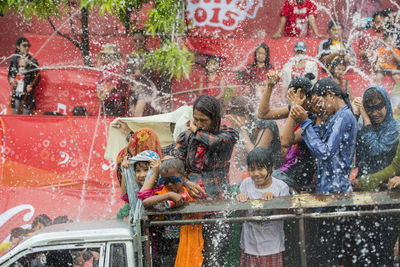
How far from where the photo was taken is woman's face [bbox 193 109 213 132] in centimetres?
437

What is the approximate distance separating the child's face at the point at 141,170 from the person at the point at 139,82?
4118 millimetres

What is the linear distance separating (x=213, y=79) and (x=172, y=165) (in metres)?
5.20

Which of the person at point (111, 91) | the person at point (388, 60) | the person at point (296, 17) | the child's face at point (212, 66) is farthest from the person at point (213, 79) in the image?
the person at point (388, 60)

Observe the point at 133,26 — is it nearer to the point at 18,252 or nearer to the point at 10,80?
the point at 10,80

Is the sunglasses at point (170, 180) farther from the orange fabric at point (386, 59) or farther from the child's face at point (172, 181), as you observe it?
the orange fabric at point (386, 59)

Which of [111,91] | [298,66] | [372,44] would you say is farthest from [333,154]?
[372,44]

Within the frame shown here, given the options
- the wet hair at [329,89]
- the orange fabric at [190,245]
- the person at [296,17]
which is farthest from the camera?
the person at [296,17]

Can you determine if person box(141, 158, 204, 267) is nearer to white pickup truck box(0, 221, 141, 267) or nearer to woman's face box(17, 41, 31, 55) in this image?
white pickup truck box(0, 221, 141, 267)

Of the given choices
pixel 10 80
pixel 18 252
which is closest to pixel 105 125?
pixel 10 80

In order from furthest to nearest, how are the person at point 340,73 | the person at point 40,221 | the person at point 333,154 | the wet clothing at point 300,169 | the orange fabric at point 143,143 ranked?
the person at point 340,73
the person at point 40,221
the orange fabric at point 143,143
the wet clothing at point 300,169
the person at point 333,154

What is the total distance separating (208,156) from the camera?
436 cm

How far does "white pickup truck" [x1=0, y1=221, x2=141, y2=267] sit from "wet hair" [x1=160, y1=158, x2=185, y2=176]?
60 centimetres

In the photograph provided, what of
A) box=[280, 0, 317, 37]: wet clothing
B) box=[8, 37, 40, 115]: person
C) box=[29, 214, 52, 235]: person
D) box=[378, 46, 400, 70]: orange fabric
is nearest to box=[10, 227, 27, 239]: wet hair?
box=[29, 214, 52, 235]: person

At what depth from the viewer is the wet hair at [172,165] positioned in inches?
159
